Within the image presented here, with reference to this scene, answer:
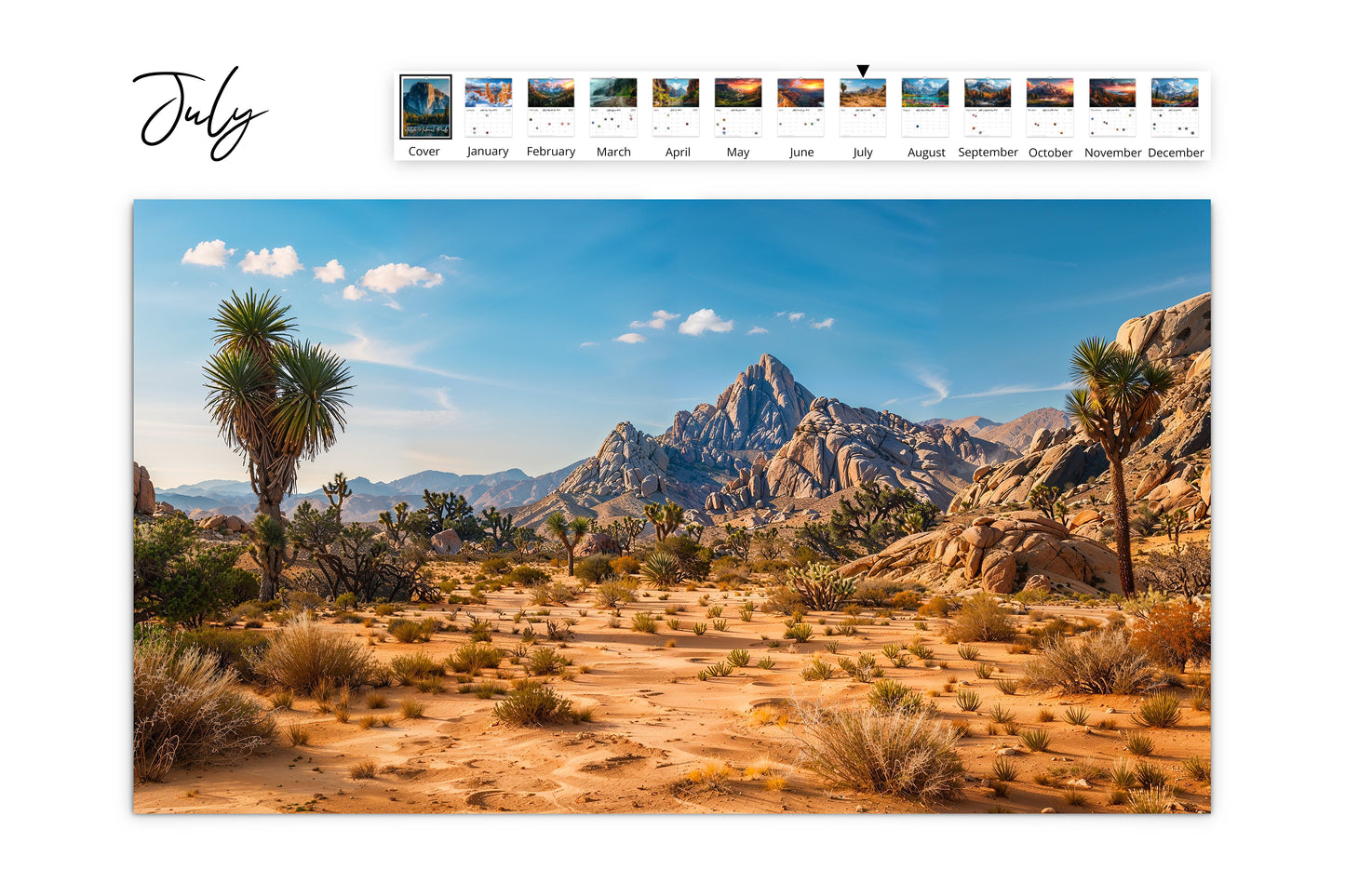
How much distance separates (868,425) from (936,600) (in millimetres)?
61409

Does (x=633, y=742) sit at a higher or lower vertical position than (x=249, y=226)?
lower

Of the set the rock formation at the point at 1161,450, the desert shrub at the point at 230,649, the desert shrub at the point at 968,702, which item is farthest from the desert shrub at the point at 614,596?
the rock formation at the point at 1161,450

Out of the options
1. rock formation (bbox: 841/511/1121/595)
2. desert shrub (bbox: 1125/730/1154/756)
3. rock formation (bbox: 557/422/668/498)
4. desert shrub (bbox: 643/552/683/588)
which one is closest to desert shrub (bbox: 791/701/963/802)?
desert shrub (bbox: 1125/730/1154/756)

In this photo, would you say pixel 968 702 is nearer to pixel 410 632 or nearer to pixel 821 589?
pixel 410 632

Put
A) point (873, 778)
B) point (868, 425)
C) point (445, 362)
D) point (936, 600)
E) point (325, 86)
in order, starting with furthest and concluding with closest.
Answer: point (868, 425) → point (936, 600) → point (445, 362) → point (325, 86) → point (873, 778)

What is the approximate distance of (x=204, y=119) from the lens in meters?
5.69

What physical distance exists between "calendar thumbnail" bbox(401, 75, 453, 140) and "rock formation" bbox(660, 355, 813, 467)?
269 feet

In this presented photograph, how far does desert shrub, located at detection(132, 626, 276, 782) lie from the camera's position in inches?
202

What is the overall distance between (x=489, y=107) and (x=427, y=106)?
0.58m

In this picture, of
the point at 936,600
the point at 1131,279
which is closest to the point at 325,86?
the point at 1131,279
